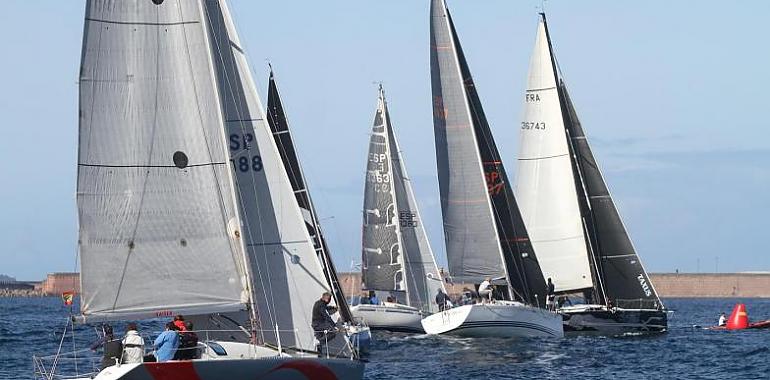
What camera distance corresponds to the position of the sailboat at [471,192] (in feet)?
125

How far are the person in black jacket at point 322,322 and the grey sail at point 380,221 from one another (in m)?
21.9

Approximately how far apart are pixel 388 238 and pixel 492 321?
839 centimetres

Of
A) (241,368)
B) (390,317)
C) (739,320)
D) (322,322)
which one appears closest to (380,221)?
(390,317)

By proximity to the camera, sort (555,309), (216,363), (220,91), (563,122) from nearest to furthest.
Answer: (216,363)
(220,91)
(555,309)
(563,122)

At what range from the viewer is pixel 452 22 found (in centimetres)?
3862

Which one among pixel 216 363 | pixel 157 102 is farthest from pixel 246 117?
pixel 216 363

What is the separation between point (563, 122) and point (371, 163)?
5.82 m

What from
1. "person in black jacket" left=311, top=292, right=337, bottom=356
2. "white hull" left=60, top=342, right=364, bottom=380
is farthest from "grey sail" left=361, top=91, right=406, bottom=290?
"white hull" left=60, top=342, right=364, bottom=380

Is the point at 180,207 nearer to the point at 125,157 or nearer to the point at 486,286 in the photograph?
the point at 125,157

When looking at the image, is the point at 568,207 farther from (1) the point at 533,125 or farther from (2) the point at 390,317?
(2) the point at 390,317

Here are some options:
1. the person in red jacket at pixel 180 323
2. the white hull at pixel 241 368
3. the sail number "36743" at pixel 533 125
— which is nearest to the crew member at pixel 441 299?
the sail number "36743" at pixel 533 125

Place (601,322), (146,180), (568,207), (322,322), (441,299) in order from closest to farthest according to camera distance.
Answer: (146,180) < (322,322) < (441,299) < (601,322) < (568,207)

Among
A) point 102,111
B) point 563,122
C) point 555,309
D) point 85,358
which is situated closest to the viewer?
point 102,111

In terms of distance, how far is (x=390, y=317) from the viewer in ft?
134
